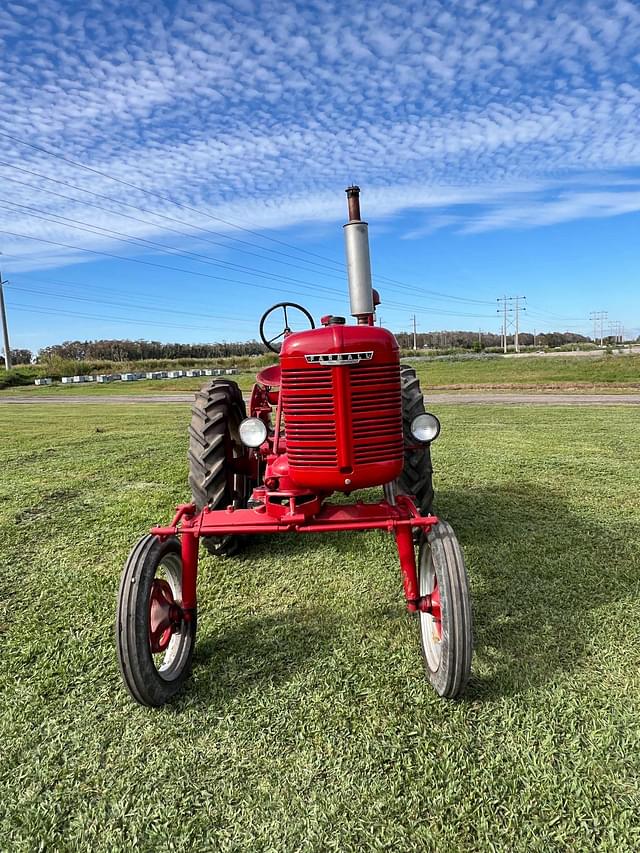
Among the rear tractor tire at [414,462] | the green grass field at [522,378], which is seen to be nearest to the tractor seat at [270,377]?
the rear tractor tire at [414,462]

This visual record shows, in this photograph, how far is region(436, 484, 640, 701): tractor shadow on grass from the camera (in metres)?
2.72

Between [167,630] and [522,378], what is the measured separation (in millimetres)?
23453

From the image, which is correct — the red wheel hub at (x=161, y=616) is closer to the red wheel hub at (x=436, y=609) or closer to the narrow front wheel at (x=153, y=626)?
the narrow front wheel at (x=153, y=626)

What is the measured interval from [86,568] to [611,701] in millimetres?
3280

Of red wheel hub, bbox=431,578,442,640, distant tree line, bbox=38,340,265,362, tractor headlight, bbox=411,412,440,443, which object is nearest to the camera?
red wheel hub, bbox=431,578,442,640

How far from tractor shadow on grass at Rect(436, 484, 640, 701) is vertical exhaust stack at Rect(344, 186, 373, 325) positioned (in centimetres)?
185

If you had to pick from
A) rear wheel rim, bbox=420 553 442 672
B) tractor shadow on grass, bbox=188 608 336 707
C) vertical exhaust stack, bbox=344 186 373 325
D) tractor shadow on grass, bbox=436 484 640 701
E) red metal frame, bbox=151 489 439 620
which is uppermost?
vertical exhaust stack, bbox=344 186 373 325

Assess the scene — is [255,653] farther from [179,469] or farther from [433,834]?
[179,469]

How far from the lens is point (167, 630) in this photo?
2.73 meters

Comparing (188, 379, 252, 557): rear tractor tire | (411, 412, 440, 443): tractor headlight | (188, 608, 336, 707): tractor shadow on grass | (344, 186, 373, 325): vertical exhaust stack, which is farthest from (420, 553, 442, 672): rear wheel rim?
(344, 186, 373, 325): vertical exhaust stack

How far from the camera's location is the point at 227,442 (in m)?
3.88

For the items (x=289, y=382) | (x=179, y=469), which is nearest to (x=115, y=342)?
(x=179, y=469)

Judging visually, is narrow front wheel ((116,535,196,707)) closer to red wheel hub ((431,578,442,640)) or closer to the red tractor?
the red tractor

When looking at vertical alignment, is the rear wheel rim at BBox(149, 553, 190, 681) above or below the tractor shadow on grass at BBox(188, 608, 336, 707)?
above
